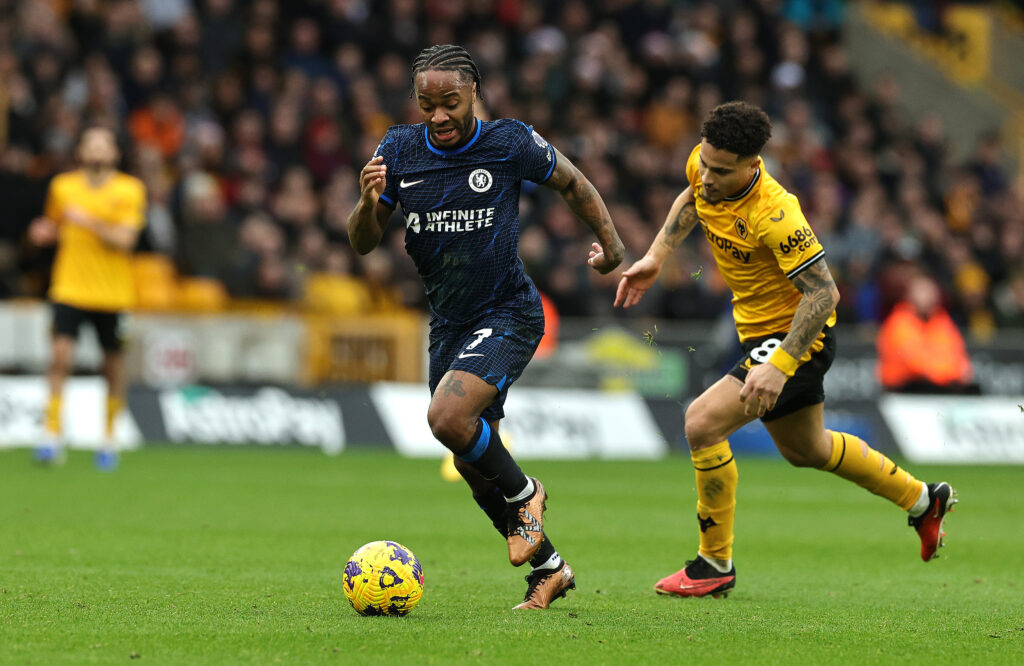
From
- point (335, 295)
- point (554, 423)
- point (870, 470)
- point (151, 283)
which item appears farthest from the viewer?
point (335, 295)

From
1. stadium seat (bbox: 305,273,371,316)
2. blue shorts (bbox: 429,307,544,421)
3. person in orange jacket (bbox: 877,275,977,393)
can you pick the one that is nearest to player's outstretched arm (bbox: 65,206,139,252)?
stadium seat (bbox: 305,273,371,316)

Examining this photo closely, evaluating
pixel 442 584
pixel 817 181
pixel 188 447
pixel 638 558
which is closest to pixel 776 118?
pixel 817 181

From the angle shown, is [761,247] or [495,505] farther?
[761,247]

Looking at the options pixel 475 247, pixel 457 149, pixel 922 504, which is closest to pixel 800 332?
pixel 475 247

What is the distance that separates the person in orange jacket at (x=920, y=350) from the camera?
17469 mm

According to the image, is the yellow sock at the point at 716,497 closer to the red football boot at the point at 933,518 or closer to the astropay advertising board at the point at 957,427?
the red football boot at the point at 933,518

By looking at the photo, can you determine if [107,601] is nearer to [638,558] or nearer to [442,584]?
[442,584]

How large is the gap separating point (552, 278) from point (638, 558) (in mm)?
10456

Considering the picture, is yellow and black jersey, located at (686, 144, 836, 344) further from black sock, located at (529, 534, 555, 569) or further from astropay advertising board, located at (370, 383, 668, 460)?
astropay advertising board, located at (370, 383, 668, 460)

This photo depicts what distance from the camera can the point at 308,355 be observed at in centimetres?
1708

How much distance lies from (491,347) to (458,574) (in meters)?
1.56

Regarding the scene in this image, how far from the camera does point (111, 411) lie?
12852mm

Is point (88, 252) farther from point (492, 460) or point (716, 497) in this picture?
point (492, 460)

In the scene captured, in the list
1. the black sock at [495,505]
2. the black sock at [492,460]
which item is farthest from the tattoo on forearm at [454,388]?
the black sock at [495,505]
